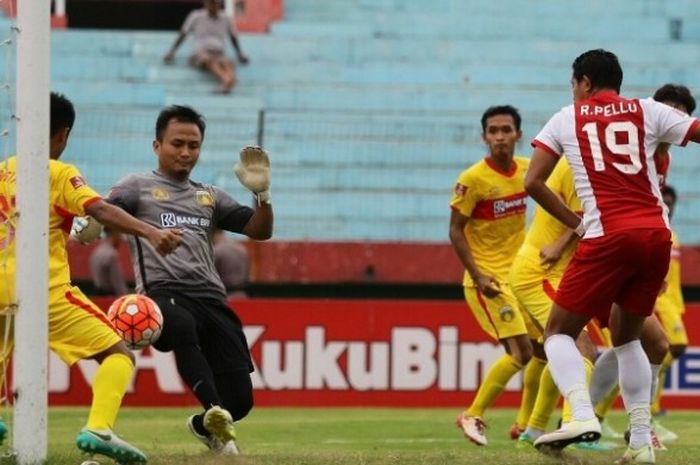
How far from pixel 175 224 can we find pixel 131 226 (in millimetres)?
1284

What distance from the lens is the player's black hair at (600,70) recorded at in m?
8.60

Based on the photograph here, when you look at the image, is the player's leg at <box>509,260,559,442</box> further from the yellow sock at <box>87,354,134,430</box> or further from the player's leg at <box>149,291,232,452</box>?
the yellow sock at <box>87,354,134,430</box>

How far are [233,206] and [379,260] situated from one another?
823 cm

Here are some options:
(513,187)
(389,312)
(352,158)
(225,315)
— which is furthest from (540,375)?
(352,158)

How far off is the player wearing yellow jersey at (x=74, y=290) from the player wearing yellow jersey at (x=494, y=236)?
13.5ft

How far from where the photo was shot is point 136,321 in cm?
906

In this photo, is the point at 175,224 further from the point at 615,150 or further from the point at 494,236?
the point at 494,236

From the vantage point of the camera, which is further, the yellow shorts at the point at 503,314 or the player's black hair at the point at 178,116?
the yellow shorts at the point at 503,314

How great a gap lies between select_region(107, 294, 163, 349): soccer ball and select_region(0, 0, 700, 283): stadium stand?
8748 mm

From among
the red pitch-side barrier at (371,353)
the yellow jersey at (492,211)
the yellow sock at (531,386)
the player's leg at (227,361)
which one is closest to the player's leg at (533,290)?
the yellow sock at (531,386)

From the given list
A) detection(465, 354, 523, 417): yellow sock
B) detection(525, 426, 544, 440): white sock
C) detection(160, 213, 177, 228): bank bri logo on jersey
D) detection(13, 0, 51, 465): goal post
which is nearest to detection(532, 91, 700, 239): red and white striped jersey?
detection(160, 213, 177, 228): bank bri logo on jersey

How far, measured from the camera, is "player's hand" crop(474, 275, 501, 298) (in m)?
12.2

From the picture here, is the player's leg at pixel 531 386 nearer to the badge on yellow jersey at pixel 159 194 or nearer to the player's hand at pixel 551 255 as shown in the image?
the player's hand at pixel 551 255

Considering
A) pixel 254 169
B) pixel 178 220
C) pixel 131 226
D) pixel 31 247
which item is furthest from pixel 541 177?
pixel 31 247
